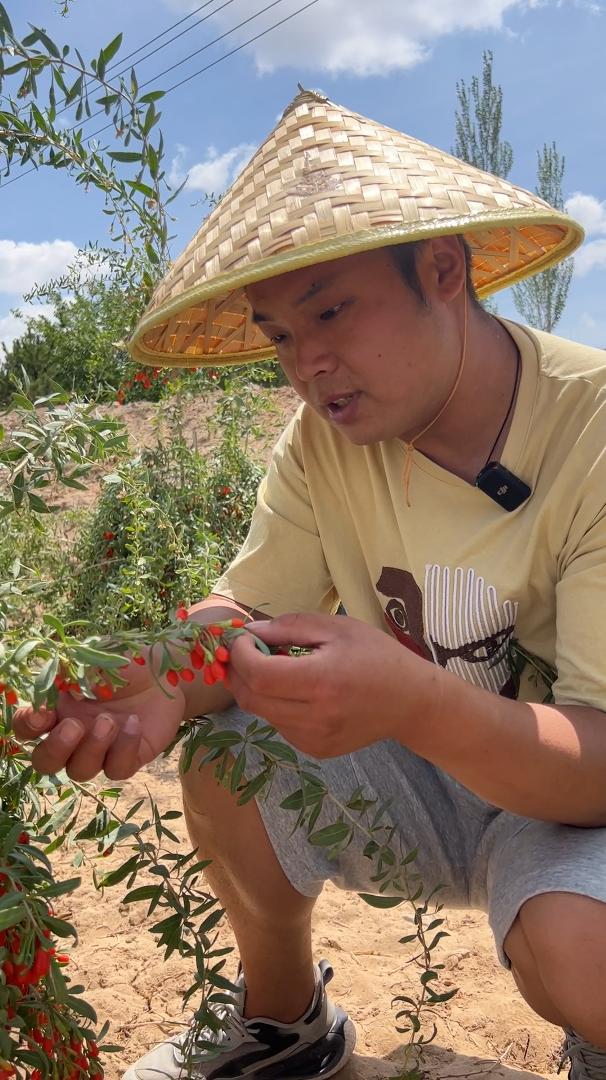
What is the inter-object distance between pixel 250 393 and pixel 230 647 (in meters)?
3.83

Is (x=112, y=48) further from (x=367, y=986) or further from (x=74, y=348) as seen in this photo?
(x=74, y=348)

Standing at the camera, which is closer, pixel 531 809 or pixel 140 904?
pixel 531 809

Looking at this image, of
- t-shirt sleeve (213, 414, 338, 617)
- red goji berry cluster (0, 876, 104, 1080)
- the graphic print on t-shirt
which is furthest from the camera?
t-shirt sleeve (213, 414, 338, 617)

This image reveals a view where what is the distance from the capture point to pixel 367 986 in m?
2.06

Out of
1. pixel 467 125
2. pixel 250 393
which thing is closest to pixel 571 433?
pixel 250 393

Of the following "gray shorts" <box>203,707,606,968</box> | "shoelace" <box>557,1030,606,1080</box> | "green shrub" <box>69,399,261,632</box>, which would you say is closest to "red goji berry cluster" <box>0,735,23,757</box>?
"gray shorts" <box>203,707,606,968</box>

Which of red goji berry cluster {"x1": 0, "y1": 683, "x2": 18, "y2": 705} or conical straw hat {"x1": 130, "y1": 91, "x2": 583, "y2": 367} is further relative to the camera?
conical straw hat {"x1": 130, "y1": 91, "x2": 583, "y2": 367}

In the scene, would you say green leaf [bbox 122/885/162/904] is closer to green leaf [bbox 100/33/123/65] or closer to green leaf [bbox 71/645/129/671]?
green leaf [bbox 71/645/129/671]

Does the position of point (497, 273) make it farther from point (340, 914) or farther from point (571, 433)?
point (340, 914)

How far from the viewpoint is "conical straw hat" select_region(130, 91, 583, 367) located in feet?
4.25

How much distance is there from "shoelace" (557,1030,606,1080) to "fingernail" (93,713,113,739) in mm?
805

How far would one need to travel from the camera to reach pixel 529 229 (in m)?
1.78

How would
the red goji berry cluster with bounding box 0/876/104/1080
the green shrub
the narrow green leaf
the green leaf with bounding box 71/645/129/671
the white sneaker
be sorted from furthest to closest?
the green shrub < the white sneaker < the narrow green leaf < the red goji berry cluster with bounding box 0/876/104/1080 < the green leaf with bounding box 71/645/129/671

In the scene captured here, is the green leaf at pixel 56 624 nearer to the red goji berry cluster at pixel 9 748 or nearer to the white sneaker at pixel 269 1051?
the red goji berry cluster at pixel 9 748
